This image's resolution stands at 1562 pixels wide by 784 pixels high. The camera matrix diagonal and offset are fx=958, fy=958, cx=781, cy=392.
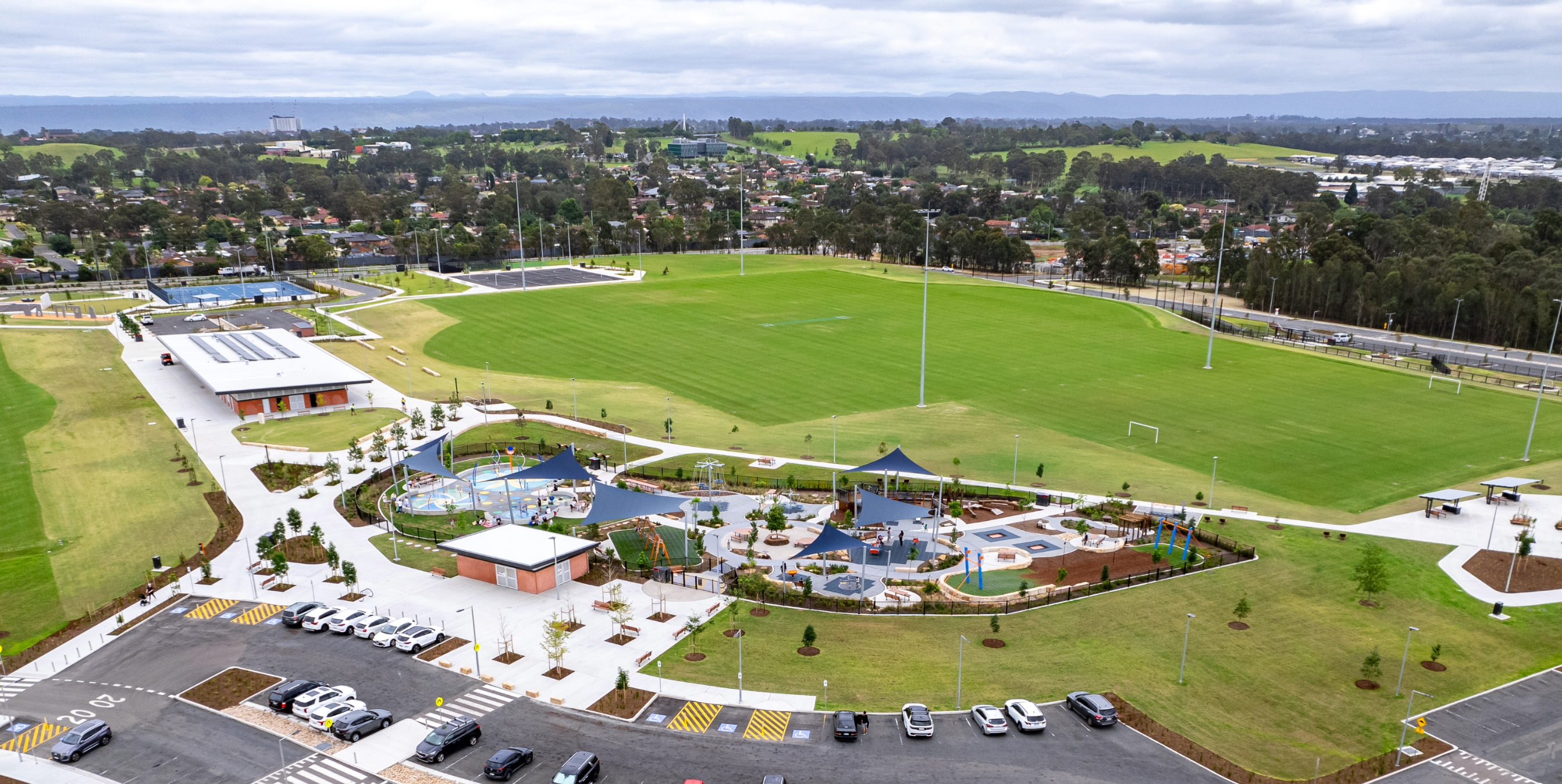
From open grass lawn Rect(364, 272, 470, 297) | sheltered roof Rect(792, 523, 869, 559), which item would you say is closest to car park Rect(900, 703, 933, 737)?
sheltered roof Rect(792, 523, 869, 559)

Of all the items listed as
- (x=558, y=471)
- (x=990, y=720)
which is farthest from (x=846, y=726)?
(x=558, y=471)

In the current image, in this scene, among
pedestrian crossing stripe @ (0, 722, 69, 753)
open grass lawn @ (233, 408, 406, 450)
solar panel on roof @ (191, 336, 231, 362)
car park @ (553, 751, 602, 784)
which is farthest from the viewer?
solar panel on roof @ (191, 336, 231, 362)

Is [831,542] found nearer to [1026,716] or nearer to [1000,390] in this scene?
[1026,716]

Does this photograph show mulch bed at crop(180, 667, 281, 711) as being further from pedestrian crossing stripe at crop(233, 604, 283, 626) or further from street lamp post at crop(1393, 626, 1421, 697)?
street lamp post at crop(1393, 626, 1421, 697)

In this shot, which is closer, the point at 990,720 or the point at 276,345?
the point at 990,720

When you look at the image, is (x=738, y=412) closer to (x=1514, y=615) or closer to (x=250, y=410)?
(x=250, y=410)
